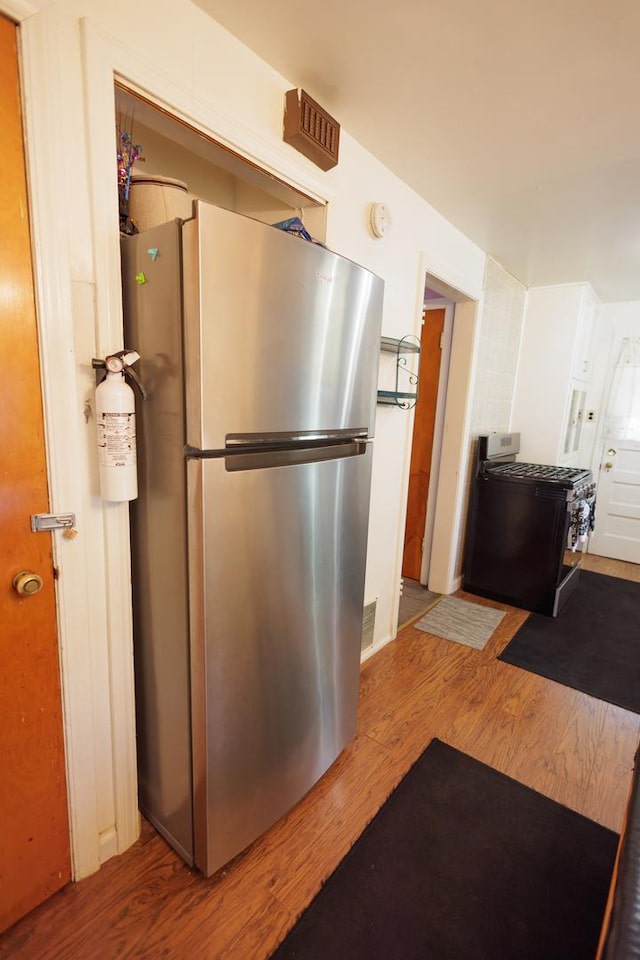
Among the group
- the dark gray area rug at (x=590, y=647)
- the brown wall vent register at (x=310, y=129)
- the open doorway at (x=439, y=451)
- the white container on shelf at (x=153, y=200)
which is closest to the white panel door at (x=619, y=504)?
the dark gray area rug at (x=590, y=647)

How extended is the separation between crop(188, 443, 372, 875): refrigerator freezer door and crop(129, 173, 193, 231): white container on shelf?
71cm

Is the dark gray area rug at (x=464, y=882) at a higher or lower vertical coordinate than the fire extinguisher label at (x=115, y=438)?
lower

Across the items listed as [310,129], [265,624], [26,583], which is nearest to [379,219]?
[310,129]

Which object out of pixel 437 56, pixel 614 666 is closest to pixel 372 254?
pixel 437 56

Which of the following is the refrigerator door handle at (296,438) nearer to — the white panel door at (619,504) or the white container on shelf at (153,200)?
the white container on shelf at (153,200)

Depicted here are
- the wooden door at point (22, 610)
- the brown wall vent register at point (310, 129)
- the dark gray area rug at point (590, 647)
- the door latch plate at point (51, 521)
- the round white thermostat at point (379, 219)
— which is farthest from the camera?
the dark gray area rug at point (590, 647)

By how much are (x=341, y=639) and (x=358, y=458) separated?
0.66 m

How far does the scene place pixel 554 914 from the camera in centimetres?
126

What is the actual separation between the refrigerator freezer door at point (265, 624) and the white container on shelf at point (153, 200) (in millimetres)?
708

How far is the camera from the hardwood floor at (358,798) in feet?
3.77

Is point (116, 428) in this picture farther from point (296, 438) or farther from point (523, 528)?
point (523, 528)

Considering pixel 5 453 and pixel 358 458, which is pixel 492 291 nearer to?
pixel 358 458

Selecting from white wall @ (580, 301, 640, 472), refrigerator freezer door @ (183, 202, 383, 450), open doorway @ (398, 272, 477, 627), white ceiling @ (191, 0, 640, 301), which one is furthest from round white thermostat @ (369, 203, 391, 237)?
white wall @ (580, 301, 640, 472)

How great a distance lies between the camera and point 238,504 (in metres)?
1.10
